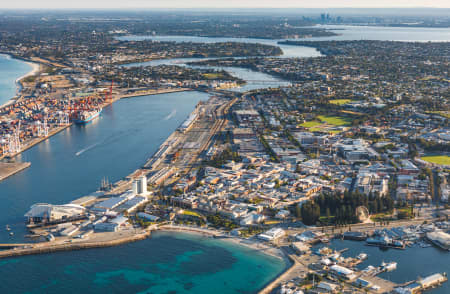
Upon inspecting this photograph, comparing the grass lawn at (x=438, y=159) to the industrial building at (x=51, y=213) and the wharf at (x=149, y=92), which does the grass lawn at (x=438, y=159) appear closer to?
the industrial building at (x=51, y=213)

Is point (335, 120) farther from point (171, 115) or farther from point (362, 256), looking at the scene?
point (362, 256)

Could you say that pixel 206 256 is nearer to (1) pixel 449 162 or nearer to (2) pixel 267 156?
(2) pixel 267 156

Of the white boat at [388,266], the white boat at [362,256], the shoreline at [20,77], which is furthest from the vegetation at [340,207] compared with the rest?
the shoreline at [20,77]

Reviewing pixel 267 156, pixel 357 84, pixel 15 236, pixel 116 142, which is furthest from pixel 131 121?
pixel 357 84

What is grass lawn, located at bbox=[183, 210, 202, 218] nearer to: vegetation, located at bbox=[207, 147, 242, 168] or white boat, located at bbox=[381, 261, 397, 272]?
vegetation, located at bbox=[207, 147, 242, 168]

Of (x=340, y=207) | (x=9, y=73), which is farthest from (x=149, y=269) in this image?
(x=9, y=73)

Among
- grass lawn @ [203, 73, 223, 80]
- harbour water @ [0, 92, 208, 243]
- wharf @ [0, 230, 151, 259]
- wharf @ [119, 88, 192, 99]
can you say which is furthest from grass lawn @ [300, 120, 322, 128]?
grass lawn @ [203, 73, 223, 80]
